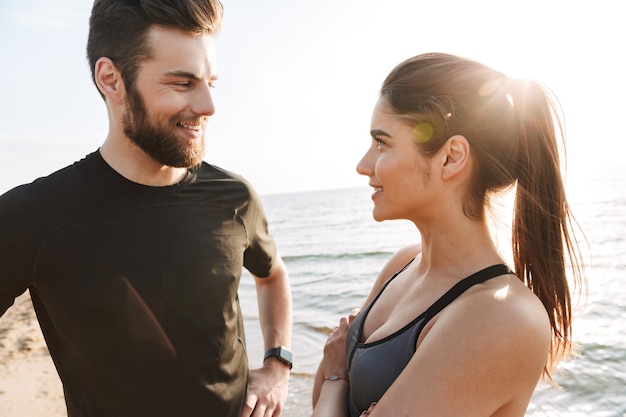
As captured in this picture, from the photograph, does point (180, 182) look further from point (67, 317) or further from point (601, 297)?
point (601, 297)

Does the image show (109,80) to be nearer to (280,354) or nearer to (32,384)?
(280,354)

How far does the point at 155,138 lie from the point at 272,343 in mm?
1378

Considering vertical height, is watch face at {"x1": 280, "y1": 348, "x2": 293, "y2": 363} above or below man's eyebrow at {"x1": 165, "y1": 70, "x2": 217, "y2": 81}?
below

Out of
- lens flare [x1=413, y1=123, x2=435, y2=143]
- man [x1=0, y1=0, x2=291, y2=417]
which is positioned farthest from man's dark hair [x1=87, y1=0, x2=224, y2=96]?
lens flare [x1=413, y1=123, x2=435, y2=143]

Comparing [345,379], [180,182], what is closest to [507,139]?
[345,379]

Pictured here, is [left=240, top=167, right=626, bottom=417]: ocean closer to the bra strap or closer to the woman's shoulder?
the bra strap

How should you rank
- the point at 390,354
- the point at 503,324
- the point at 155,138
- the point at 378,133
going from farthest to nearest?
the point at 155,138 → the point at 378,133 → the point at 390,354 → the point at 503,324

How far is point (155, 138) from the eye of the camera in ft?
8.02

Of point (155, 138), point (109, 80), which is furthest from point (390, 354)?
point (109, 80)

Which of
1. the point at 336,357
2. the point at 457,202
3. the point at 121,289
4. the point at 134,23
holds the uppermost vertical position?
the point at 134,23

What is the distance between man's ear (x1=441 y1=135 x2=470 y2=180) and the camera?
83.7 inches

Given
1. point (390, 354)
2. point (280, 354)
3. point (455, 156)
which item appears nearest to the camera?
point (390, 354)

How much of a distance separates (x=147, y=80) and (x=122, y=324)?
1.16m

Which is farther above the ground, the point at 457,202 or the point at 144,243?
the point at 457,202
